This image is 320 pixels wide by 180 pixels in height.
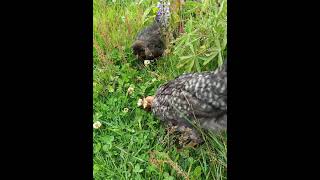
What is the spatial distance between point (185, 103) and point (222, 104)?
0.28 metres

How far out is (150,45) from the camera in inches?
135

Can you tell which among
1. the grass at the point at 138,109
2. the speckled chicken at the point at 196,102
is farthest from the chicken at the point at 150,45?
the speckled chicken at the point at 196,102

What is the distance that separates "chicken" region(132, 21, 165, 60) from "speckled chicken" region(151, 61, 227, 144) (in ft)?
2.95

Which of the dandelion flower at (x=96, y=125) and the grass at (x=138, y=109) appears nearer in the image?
the grass at (x=138, y=109)

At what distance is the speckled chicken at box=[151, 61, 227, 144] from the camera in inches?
84.0

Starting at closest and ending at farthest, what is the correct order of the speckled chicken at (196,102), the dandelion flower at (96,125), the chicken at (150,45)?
the speckled chicken at (196,102), the dandelion flower at (96,125), the chicken at (150,45)

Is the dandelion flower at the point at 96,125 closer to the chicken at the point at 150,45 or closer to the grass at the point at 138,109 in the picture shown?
the grass at the point at 138,109

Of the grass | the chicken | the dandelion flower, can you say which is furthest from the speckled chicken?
the chicken

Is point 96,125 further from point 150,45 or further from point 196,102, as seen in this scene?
point 150,45

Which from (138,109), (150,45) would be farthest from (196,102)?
(150,45)

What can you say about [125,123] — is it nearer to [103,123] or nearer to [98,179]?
[103,123]

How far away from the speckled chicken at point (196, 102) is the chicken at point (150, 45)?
90 cm

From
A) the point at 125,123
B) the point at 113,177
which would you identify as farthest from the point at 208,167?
the point at 125,123

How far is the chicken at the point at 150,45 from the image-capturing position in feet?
11.2
